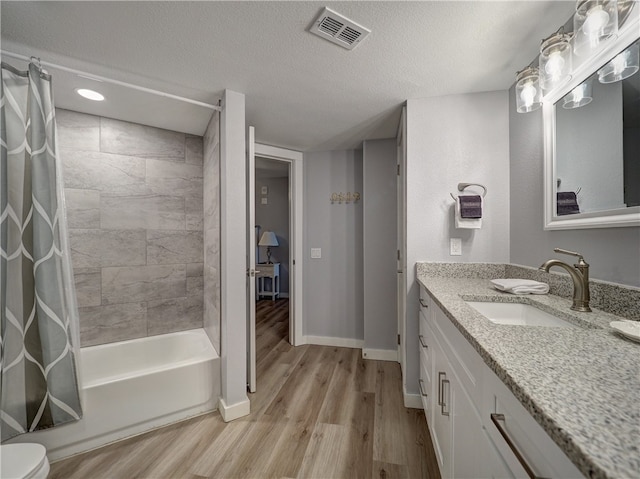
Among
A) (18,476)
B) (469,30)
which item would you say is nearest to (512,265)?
(469,30)

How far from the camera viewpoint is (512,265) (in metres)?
1.73

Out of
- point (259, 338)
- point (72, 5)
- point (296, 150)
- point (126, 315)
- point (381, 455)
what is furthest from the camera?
point (259, 338)

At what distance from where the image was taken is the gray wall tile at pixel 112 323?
211 centimetres

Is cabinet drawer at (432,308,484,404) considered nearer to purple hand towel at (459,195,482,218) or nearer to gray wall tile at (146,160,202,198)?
purple hand towel at (459,195,482,218)

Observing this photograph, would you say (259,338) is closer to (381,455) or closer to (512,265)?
(381,455)

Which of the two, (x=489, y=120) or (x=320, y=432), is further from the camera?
(x=489, y=120)

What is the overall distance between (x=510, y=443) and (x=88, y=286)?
9.21 ft

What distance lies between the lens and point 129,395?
1.63 metres

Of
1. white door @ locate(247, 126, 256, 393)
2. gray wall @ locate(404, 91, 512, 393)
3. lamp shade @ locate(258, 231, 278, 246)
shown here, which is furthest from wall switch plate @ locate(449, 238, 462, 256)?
lamp shade @ locate(258, 231, 278, 246)

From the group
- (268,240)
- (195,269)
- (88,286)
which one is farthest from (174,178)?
(268,240)

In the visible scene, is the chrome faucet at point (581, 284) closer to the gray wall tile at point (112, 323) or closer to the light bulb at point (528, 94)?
the light bulb at point (528, 94)

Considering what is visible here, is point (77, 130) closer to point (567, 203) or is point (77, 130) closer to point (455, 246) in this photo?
point (455, 246)

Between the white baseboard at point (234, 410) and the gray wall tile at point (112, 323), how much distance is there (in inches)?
42.8

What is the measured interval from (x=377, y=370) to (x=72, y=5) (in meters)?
3.13
